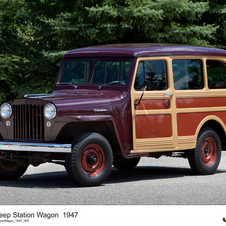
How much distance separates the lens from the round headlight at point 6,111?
881 centimetres

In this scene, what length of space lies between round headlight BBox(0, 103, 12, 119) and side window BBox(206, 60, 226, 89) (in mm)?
3789

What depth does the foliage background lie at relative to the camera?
1819cm

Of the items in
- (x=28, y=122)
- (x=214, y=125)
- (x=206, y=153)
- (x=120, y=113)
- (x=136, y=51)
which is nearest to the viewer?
(x=28, y=122)

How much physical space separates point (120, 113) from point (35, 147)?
1.52 metres

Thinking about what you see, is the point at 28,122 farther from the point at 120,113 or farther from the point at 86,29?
the point at 86,29

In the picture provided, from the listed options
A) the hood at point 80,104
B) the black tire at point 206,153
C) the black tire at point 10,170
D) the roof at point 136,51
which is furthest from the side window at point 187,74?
the black tire at point 10,170

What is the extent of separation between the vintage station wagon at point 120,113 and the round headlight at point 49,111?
0.02m

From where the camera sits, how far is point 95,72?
31.3 ft

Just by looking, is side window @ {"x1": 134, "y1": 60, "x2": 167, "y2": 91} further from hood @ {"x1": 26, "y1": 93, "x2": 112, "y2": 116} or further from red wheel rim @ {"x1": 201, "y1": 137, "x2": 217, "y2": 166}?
red wheel rim @ {"x1": 201, "y1": 137, "x2": 217, "y2": 166}

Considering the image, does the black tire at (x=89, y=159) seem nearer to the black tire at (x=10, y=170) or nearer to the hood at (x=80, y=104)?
the hood at (x=80, y=104)

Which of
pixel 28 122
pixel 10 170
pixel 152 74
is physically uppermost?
pixel 152 74

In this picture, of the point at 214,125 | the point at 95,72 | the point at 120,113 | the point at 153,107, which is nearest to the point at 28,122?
the point at 120,113

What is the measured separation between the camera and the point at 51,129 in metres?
8.20

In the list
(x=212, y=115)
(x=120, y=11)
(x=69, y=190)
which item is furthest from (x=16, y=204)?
(x=120, y=11)
